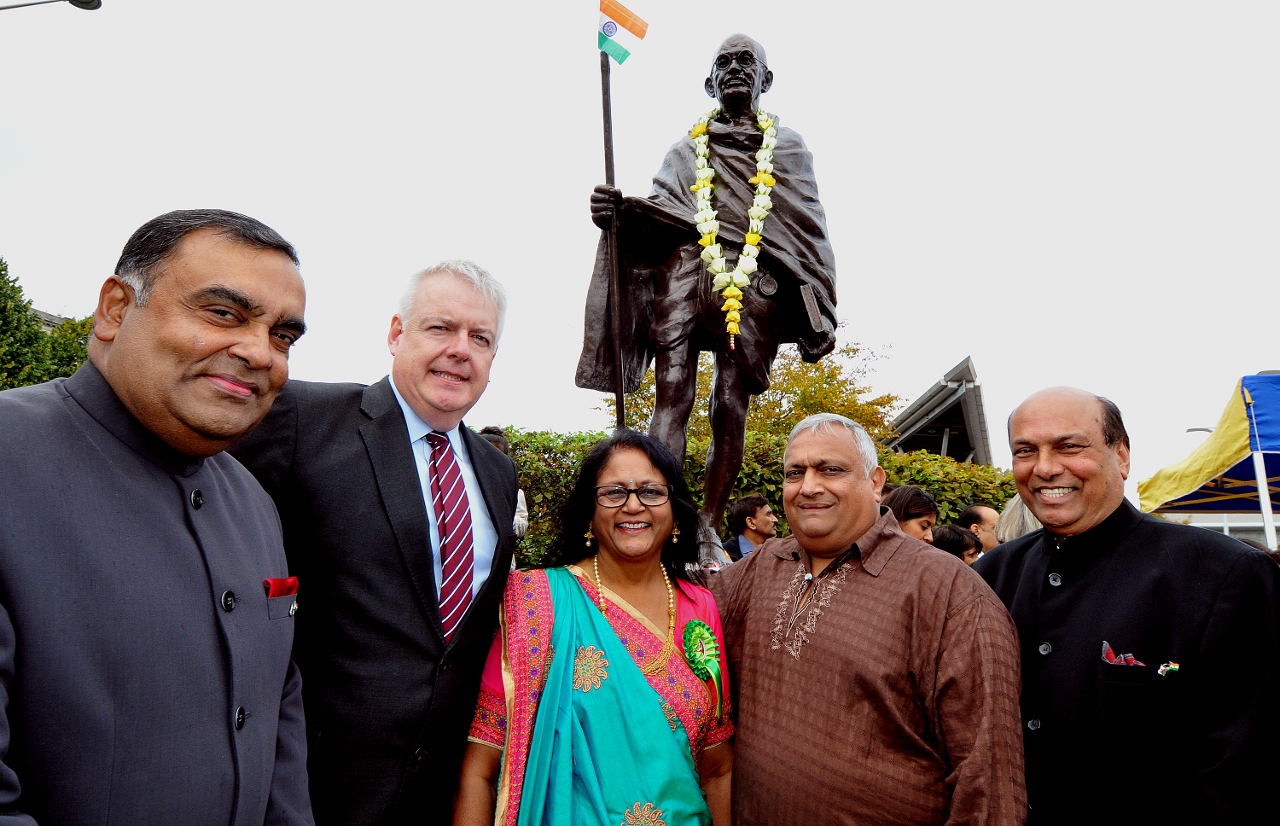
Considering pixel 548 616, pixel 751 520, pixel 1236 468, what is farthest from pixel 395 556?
pixel 1236 468

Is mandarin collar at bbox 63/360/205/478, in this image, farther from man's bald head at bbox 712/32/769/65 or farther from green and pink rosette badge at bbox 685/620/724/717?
Result: man's bald head at bbox 712/32/769/65

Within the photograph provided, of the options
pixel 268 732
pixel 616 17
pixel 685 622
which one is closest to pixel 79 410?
pixel 268 732

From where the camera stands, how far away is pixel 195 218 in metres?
1.68

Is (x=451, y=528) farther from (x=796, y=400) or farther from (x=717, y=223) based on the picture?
(x=796, y=400)

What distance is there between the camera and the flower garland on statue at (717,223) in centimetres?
462

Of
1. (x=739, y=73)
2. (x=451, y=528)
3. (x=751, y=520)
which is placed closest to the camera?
(x=451, y=528)

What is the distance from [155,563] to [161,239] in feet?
2.03

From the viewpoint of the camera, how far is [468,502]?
258cm

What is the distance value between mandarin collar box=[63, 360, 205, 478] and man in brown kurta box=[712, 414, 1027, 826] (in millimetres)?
1789

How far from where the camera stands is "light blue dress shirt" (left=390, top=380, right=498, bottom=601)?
2.47 metres

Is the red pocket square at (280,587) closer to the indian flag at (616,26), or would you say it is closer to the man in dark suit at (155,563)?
the man in dark suit at (155,563)

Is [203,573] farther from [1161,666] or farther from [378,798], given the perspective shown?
[1161,666]

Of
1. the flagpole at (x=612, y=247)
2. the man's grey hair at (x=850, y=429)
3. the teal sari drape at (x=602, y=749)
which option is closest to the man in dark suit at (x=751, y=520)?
the flagpole at (x=612, y=247)

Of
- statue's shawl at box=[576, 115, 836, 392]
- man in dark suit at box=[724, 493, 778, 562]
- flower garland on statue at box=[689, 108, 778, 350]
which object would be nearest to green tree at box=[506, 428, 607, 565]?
man in dark suit at box=[724, 493, 778, 562]
